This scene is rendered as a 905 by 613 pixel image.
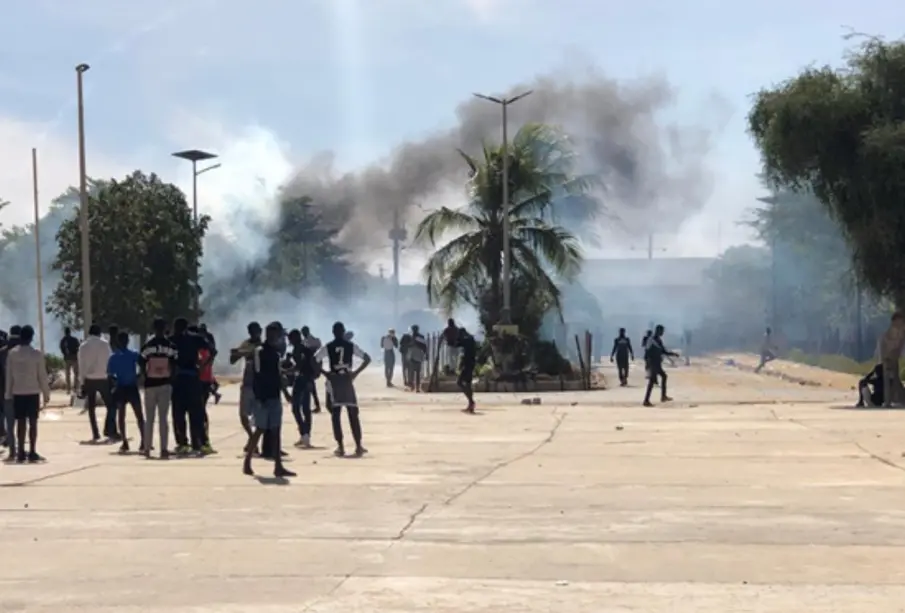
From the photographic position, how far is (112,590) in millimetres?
8812

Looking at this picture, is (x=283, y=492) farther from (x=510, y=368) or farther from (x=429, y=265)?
(x=429, y=265)

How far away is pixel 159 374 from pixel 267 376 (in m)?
2.38

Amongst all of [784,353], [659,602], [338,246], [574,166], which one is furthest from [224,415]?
[338,246]

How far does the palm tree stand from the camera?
41.1m

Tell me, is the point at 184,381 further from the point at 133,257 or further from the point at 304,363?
the point at 133,257

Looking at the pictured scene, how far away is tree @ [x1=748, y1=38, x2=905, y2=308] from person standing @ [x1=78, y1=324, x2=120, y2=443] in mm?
14338

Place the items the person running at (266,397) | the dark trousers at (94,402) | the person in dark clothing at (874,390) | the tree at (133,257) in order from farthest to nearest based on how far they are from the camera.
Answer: the tree at (133,257) < the person in dark clothing at (874,390) < the dark trousers at (94,402) < the person running at (266,397)

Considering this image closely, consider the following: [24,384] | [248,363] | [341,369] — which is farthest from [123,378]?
[341,369]

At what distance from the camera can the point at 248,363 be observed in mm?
16641

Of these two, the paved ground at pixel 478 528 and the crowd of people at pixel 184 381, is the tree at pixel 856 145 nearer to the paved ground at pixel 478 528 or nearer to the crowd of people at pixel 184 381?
the paved ground at pixel 478 528

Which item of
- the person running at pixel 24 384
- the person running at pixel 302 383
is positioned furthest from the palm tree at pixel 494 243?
the person running at pixel 24 384

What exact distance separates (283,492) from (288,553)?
12.0 feet

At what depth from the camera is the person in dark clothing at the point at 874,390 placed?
26.0 metres

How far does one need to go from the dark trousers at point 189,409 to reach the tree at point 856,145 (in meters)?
14.7
